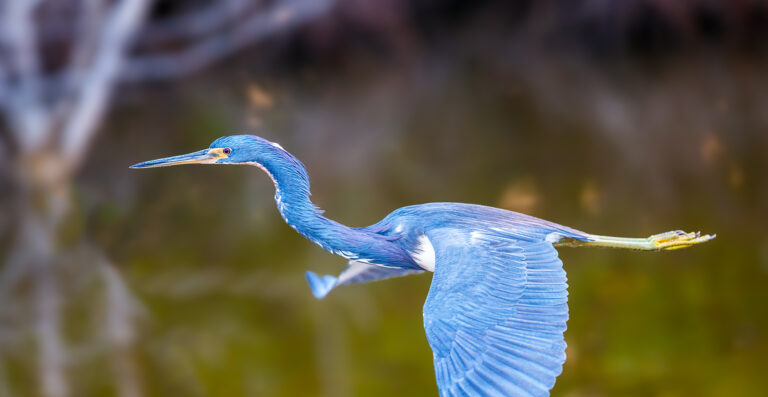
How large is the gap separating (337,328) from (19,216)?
1.34 meters

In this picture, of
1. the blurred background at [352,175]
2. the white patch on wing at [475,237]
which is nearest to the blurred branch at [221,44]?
the blurred background at [352,175]

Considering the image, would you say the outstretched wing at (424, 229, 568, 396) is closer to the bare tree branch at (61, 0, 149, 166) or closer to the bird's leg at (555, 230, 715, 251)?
the bird's leg at (555, 230, 715, 251)

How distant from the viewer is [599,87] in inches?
143

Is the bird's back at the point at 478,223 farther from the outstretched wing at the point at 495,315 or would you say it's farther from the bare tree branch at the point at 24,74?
the bare tree branch at the point at 24,74

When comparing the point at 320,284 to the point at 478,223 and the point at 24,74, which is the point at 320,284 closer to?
the point at 478,223

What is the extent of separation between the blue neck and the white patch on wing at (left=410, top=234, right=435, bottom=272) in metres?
0.04

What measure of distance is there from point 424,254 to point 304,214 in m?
0.09

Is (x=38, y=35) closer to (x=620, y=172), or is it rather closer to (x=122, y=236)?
(x=122, y=236)

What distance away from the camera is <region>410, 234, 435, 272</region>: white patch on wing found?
20.5 inches

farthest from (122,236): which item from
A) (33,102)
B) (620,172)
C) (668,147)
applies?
(668,147)

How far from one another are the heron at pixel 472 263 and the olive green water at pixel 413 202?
4.70 feet

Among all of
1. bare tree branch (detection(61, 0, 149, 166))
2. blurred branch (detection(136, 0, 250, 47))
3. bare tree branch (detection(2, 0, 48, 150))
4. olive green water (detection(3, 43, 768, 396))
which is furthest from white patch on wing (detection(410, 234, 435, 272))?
blurred branch (detection(136, 0, 250, 47))

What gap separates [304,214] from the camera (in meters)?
0.50

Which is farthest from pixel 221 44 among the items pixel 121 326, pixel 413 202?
pixel 121 326
